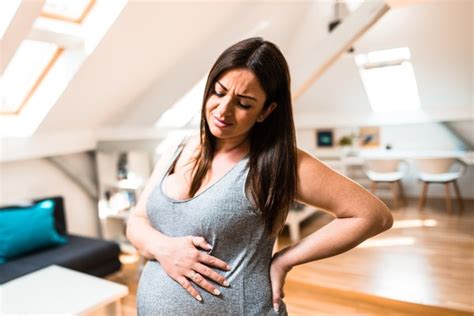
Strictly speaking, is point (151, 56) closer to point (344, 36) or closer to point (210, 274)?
point (344, 36)

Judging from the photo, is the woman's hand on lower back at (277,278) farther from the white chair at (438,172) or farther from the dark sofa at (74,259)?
the white chair at (438,172)

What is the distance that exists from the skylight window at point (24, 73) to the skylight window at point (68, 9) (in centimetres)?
31

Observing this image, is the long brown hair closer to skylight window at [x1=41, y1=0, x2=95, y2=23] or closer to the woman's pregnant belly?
the woman's pregnant belly

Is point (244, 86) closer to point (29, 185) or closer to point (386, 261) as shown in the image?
point (386, 261)

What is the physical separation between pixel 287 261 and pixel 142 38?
7.16 ft

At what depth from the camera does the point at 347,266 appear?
3096 millimetres

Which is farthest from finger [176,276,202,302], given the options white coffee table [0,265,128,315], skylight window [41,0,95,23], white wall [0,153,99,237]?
white wall [0,153,99,237]

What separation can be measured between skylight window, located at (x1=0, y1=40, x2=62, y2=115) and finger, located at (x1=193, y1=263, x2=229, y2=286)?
2.39 m

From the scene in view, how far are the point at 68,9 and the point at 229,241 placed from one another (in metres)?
2.22

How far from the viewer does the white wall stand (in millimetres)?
3238

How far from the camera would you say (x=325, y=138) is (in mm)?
5465

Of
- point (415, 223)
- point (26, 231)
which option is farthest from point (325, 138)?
point (26, 231)

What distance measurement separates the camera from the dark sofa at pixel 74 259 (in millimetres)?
2570

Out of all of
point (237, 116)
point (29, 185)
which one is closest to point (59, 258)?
point (29, 185)
